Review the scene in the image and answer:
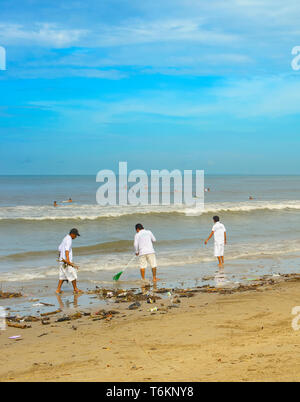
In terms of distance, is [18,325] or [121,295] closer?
[18,325]

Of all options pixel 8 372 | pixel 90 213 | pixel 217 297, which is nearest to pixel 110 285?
pixel 217 297

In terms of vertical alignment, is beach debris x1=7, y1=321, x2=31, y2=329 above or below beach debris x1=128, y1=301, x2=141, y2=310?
below

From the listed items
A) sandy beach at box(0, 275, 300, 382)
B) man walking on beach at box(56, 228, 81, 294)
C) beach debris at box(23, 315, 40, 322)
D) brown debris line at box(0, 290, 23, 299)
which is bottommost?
beach debris at box(23, 315, 40, 322)

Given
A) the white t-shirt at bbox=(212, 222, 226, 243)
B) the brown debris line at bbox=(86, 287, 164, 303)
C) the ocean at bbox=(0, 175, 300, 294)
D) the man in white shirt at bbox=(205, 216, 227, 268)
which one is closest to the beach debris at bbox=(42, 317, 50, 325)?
the brown debris line at bbox=(86, 287, 164, 303)

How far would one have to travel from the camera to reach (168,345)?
234 inches

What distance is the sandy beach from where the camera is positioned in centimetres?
476

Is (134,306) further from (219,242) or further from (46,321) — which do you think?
(219,242)

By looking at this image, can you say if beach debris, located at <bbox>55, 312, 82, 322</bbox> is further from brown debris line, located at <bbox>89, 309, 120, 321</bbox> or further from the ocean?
the ocean

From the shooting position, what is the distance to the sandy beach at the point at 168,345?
4.76 metres

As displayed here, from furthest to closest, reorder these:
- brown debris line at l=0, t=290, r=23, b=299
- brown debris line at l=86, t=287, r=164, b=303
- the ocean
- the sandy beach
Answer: the ocean, brown debris line at l=0, t=290, r=23, b=299, brown debris line at l=86, t=287, r=164, b=303, the sandy beach

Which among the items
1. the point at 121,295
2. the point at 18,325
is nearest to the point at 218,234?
the point at 121,295

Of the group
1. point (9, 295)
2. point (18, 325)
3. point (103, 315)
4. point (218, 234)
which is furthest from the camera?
point (218, 234)

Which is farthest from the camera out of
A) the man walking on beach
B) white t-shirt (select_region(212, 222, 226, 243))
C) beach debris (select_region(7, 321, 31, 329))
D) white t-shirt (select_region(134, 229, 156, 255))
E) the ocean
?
white t-shirt (select_region(212, 222, 226, 243))
